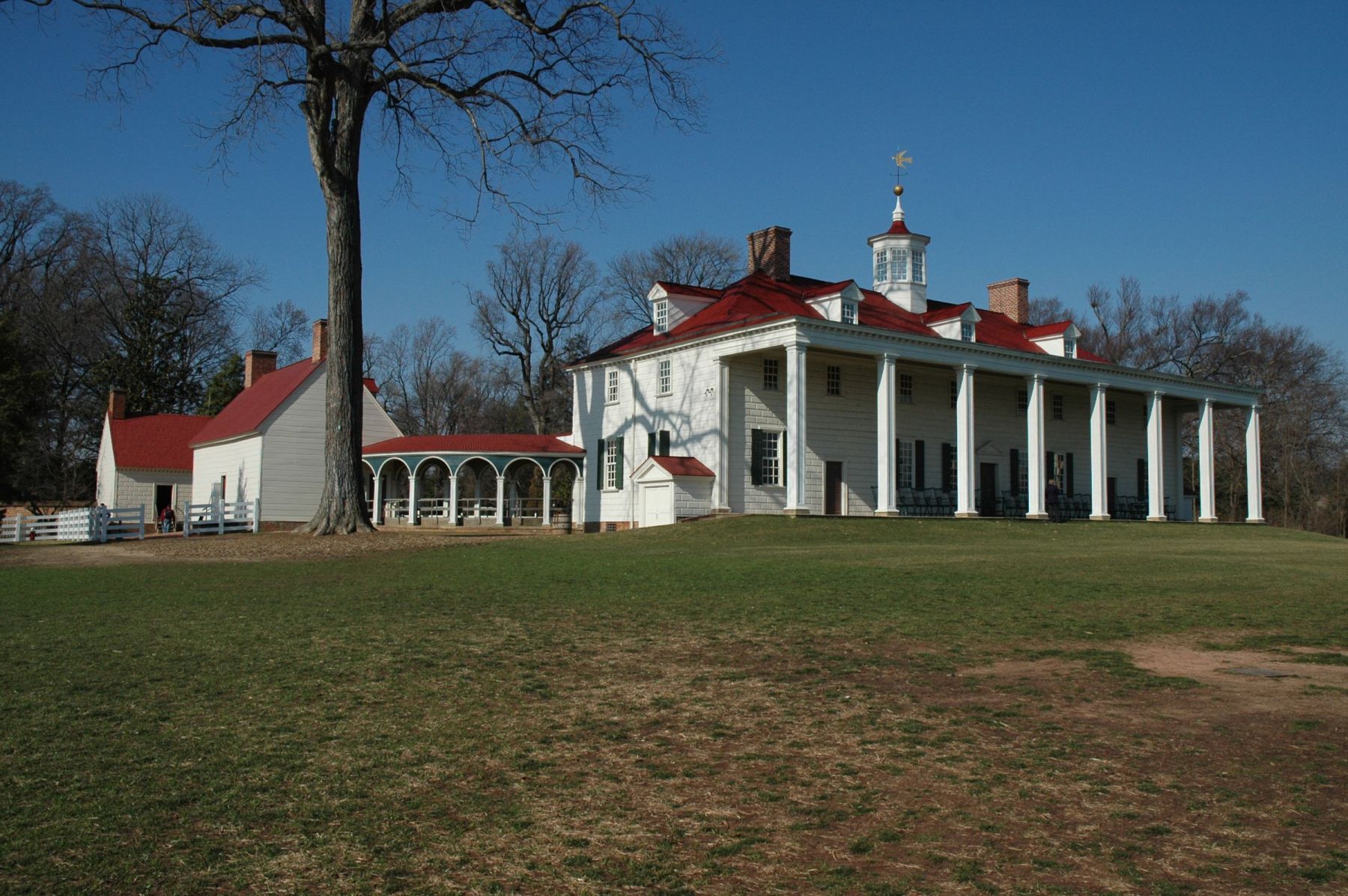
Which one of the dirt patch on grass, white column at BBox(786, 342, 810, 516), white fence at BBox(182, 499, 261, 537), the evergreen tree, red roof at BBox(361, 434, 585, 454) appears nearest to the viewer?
the dirt patch on grass

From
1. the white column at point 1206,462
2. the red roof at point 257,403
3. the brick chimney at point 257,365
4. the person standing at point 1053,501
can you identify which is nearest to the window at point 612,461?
the red roof at point 257,403

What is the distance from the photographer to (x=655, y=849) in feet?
15.2

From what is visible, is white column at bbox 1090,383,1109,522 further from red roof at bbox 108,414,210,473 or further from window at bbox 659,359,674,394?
red roof at bbox 108,414,210,473

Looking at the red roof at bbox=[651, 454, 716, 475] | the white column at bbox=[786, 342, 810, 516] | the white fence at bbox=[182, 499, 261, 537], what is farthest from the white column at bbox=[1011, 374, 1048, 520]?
the white fence at bbox=[182, 499, 261, 537]

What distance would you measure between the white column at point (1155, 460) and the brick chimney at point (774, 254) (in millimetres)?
15747

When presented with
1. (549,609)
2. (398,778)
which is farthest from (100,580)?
(398,778)

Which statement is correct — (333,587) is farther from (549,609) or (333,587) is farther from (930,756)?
(930,756)

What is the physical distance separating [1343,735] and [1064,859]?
A: 2699 mm

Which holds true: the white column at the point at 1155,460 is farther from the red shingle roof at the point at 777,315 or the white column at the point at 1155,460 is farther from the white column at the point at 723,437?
the white column at the point at 723,437

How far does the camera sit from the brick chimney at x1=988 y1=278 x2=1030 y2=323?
48500 millimetres

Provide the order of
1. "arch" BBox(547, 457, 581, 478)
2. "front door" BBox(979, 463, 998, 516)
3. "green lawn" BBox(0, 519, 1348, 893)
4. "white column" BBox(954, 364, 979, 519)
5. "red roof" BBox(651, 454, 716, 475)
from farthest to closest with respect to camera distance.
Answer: "front door" BBox(979, 463, 998, 516), "arch" BBox(547, 457, 581, 478), "white column" BBox(954, 364, 979, 519), "red roof" BBox(651, 454, 716, 475), "green lawn" BBox(0, 519, 1348, 893)

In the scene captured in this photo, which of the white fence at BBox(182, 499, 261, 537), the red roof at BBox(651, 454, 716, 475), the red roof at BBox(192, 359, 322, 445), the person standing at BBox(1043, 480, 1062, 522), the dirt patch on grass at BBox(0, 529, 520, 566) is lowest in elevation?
the dirt patch on grass at BBox(0, 529, 520, 566)

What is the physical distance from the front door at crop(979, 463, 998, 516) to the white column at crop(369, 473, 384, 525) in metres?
22.8

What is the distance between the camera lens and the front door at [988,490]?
4106 centimetres
